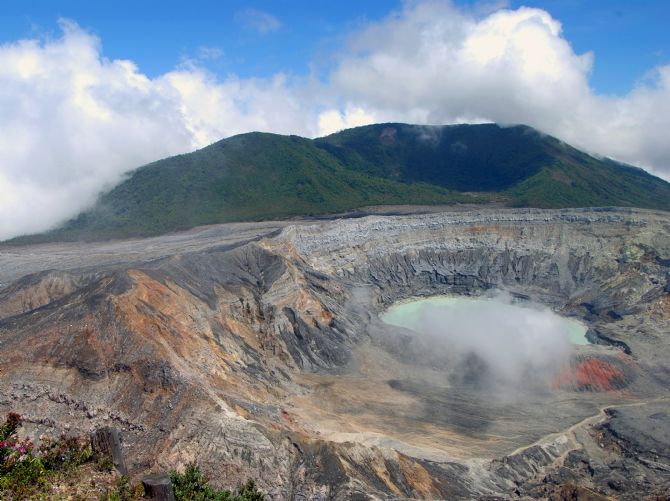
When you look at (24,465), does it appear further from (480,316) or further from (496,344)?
(480,316)

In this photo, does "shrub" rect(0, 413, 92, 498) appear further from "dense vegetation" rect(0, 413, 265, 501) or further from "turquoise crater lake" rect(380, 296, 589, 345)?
"turquoise crater lake" rect(380, 296, 589, 345)

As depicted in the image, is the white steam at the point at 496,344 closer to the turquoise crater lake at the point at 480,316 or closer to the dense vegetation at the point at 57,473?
the turquoise crater lake at the point at 480,316

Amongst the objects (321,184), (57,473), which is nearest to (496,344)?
(57,473)

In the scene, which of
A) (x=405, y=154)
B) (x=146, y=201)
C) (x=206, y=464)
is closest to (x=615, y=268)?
(x=206, y=464)

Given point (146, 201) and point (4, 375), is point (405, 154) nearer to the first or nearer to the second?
point (146, 201)

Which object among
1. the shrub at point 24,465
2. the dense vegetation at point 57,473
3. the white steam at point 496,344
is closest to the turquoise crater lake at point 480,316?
the white steam at point 496,344
